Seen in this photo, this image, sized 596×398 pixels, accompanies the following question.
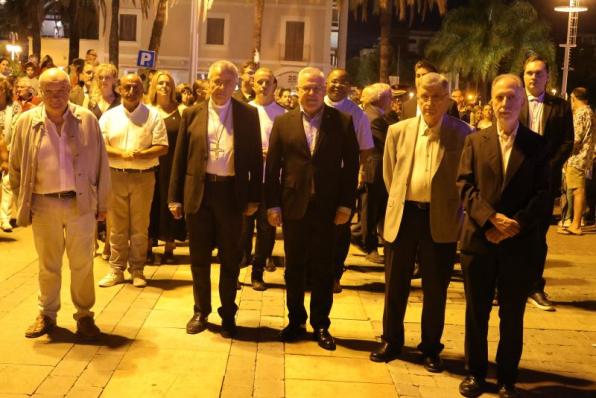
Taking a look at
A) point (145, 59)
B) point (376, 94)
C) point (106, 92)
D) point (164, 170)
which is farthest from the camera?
point (145, 59)

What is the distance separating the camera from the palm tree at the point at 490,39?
44062 millimetres

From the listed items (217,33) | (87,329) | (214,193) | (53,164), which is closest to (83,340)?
(87,329)

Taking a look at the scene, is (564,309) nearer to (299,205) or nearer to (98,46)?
(299,205)

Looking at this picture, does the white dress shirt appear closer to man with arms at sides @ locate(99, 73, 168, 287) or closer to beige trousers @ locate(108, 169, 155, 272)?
man with arms at sides @ locate(99, 73, 168, 287)

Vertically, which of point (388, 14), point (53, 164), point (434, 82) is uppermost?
point (388, 14)

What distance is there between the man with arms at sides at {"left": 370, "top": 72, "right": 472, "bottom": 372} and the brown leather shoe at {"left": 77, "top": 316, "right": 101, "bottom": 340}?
7.11ft

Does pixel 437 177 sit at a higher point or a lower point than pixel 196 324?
higher

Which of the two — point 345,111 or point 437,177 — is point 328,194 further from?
point 345,111

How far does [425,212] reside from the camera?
5.88m

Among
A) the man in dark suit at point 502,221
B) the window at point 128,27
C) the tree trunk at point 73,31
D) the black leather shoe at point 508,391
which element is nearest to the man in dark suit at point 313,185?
the man in dark suit at point 502,221

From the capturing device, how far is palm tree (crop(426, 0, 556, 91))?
44062 mm

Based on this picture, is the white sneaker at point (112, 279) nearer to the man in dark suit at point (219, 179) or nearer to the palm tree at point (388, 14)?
the man in dark suit at point (219, 179)

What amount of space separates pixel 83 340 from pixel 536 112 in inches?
168

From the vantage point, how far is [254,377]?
221 inches
